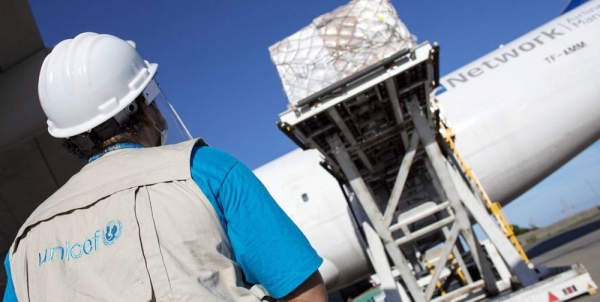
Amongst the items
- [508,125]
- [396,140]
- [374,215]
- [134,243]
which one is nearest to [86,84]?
[134,243]

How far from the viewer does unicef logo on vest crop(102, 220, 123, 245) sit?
1.27 m

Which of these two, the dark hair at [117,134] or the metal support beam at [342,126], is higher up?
the dark hair at [117,134]

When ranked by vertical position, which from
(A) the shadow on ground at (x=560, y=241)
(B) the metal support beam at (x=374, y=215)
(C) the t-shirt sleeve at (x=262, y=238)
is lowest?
(A) the shadow on ground at (x=560, y=241)

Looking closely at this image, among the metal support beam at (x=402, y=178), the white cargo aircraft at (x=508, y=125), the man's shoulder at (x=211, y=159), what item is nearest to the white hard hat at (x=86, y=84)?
the man's shoulder at (x=211, y=159)

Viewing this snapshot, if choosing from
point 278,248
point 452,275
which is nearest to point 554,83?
point 452,275

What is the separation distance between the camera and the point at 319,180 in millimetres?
9961

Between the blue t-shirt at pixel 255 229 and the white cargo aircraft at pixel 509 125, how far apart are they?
8346mm

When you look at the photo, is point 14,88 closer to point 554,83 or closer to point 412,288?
point 412,288

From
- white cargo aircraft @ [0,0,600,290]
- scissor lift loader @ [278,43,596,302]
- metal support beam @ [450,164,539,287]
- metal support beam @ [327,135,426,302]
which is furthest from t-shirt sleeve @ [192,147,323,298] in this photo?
white cargo aircraft @ [0,0,600,290]

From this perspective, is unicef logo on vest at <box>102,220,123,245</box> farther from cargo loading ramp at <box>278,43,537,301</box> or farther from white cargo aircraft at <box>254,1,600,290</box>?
white cargo aircraft at <box>254,1,600,290</box>

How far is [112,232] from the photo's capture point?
128 cm

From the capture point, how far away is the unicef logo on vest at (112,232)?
127 centimetres

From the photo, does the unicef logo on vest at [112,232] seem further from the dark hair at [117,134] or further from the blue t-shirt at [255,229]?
the dark hair at [117,134]

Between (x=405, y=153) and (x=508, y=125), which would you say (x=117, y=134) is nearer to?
(x=405, y=153)
